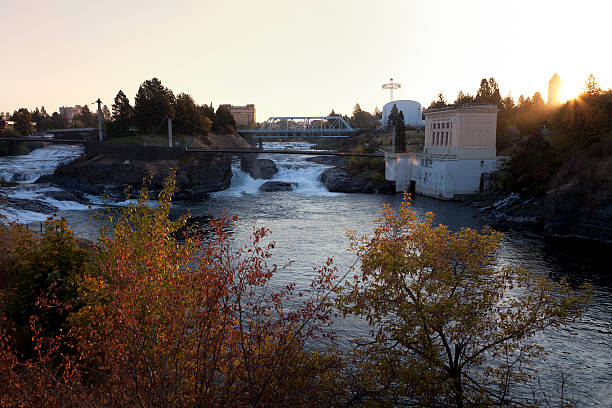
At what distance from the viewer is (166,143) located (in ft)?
303

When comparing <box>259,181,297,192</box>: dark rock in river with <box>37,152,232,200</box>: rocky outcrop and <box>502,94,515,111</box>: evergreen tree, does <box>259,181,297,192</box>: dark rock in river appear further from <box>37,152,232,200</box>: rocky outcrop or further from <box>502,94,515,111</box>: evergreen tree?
<box>502,94,515,111</box>: evergreen tree

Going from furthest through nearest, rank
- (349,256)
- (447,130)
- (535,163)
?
(447,130)
(535,163)
(349,256)

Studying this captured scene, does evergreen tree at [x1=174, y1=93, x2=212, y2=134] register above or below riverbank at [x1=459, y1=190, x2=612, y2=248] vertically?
above

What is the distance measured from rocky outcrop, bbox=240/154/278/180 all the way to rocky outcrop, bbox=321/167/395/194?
12163 millimetres

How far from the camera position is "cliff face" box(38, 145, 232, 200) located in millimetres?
70000

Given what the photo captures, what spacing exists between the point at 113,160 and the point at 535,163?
6356cm

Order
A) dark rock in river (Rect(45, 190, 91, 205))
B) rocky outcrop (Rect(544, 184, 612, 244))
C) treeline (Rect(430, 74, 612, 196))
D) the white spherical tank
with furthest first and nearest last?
the white spherical tank, dark rock in river (Rect(45, 190, 91, 205)), treeline (Rect(430, 74, 612, 196)), rocky outcrop (Rect(544, 184, 612, 244))

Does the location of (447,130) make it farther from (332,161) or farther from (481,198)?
(332,161)

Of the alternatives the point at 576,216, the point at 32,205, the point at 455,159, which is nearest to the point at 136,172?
the point at 32,205

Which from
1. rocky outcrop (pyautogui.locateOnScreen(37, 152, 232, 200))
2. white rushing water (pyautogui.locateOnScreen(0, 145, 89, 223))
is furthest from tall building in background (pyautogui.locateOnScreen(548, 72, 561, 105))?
white rushing water (pyautogui.locateOnScreen(0, 145, 89, 223))

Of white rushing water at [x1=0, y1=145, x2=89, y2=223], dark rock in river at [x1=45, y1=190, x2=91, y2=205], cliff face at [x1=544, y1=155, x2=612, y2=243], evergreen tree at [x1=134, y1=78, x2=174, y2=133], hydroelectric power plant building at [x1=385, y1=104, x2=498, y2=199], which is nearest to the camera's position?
cliff face at [x1=544, y1=155, x2=612, y2=243]

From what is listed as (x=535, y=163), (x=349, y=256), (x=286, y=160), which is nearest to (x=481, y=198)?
(x=535, y=163)

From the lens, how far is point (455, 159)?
66562mm

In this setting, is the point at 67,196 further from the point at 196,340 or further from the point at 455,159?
the point at 196,340
